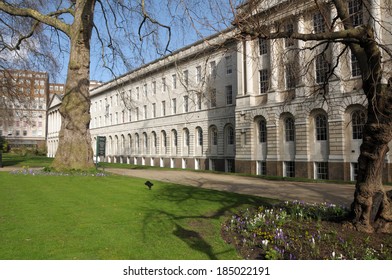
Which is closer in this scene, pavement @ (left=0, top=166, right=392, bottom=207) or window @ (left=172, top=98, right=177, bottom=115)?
pavement @ (left=0, top=166, right=392, bottom=207)

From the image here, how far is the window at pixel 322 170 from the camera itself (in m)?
26.3

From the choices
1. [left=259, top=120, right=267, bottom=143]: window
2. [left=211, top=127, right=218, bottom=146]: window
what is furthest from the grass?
[left=211, top=127, right=218, bottom=146]: window

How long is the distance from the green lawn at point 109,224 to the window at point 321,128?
17.0m

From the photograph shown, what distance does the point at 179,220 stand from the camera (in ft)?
26.6

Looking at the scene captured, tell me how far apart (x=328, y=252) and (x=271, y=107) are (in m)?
24.3

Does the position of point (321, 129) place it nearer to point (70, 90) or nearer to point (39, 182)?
point (70, 90)

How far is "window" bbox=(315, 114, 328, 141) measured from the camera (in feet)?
86.8

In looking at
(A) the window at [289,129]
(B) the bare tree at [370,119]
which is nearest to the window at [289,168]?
(A) the window at [289,129]

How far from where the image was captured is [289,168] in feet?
95.1

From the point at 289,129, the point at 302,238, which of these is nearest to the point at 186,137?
the point at 289,129

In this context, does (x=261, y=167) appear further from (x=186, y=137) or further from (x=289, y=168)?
(x=186, y=137)

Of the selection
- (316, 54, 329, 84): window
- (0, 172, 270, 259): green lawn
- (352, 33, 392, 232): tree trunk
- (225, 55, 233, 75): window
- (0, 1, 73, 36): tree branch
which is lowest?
(0, 172, 270, 259): green lawn

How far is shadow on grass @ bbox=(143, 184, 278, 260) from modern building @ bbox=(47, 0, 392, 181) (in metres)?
3.36

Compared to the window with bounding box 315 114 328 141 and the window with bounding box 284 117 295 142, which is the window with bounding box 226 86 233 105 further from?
the window with bounding box 315 114 328 141
